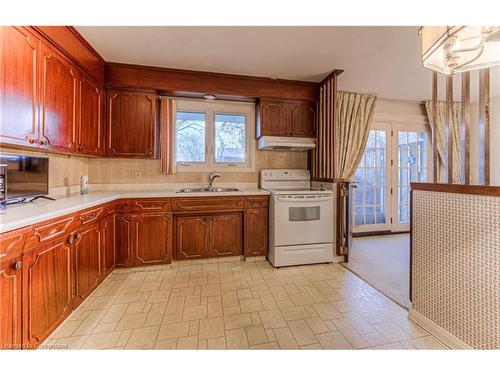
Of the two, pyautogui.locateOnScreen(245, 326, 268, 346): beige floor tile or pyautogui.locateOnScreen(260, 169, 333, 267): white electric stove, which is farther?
pyautogui.locateOnScreen(260, 169, 333, 267): white electric stove

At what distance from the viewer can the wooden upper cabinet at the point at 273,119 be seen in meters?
3.08

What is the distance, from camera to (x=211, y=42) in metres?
2.21

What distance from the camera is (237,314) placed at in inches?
70.9

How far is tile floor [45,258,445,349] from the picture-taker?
1495 mm

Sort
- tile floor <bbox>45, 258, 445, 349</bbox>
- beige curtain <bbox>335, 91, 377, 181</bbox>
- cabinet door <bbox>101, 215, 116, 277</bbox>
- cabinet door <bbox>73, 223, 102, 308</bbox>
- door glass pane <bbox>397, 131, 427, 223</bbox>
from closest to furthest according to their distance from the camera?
tile floor <bbox>45, 258, 445, 349</bbox>
cabinet door <bbox>73, 223, 102, 308</bbox>
cabinet door <bbox>101, 215, 116, 277</bbox>
beige curtain <bbox>335, 91, 377, 181</bbox>
door glass pane <bbox>397, 131, 427, 223</bbox>

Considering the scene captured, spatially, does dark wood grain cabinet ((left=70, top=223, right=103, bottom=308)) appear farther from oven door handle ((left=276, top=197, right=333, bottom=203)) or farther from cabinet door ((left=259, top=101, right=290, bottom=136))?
cabinet door ((left=259, top=101, right=290, bottom=136))

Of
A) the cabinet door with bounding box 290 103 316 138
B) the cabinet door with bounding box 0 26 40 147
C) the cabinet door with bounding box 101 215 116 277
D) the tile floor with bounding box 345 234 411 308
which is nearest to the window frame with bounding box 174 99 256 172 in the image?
the cabinet door with bounding box 290 103 316 138

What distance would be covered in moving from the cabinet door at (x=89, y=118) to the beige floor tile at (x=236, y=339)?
226cm

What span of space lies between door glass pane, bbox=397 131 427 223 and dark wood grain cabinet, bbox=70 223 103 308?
4.69 metres

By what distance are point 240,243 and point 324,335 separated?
1.50 meters

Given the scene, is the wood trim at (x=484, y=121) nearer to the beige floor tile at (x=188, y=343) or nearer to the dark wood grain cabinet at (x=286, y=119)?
the dark wood grain cabinet at (x=286, y=119)

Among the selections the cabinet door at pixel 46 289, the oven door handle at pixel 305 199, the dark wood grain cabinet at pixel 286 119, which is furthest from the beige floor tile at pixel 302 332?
the dark wood grain cabinet at pixel 286 119

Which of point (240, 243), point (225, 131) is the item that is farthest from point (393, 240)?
point (225, 131)
